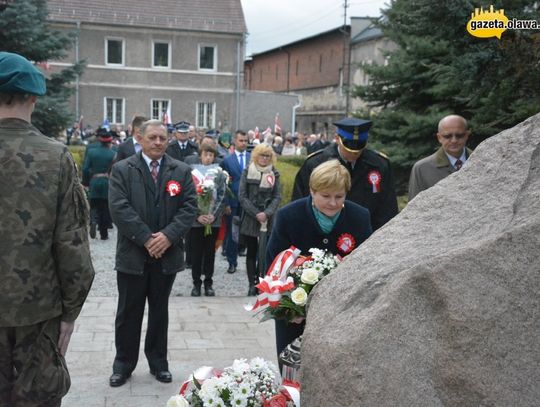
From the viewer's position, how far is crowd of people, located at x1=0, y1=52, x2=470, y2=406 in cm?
309

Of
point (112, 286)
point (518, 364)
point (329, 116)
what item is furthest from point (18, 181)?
point (329, 116)

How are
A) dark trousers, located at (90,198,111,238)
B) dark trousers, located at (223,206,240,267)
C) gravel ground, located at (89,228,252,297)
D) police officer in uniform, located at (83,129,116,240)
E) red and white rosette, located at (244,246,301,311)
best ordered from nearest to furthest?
red and white rosette, located at (244,246,301,311), gravel ground, located at (89,228,252,297), dark trousers, located at (223,206,240,267), police officer in uniform, located at (83,129,116,240), dark trousers, located at (90,198,111,238)

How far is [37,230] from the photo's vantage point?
10.2 ft

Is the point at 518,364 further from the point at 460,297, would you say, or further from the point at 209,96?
the point at 209,96

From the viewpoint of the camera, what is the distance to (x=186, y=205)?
5.43 m

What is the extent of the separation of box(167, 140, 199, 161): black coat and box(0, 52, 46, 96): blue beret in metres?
7.46

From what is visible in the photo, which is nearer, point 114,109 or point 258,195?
point 258,195

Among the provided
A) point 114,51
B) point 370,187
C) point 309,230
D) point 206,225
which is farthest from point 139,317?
point 114,51

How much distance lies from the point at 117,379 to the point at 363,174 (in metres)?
2.50

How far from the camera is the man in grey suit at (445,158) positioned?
6.04 metres

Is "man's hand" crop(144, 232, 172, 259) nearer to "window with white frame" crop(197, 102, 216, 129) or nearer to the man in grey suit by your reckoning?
the man in grey suit

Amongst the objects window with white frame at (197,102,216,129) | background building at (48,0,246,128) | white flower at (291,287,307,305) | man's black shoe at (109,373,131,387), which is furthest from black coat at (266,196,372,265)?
window with white frame at (197,102,216,129)

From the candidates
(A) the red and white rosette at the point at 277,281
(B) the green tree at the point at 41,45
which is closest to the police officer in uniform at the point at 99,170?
(B) the green tree at the point at 41,45

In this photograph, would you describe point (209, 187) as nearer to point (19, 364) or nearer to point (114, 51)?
point (19, 364)
